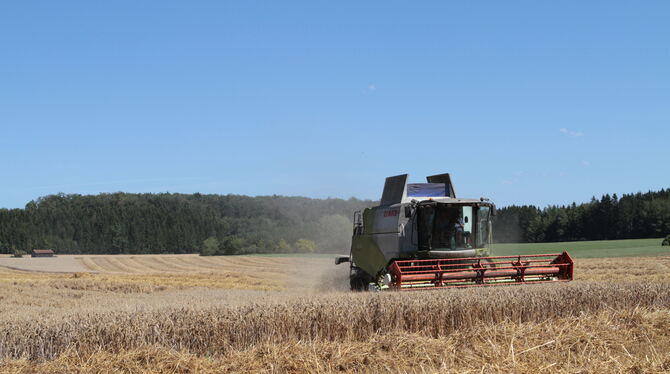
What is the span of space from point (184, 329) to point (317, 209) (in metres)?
23.1

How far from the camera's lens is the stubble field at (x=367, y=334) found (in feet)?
24.3

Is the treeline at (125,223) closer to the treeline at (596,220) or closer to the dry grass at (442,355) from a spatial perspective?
the treeline at (596,220)

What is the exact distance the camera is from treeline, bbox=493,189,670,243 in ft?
217

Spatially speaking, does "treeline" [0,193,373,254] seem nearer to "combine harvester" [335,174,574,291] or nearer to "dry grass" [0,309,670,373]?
"combine harvester" [335,174,574,291]

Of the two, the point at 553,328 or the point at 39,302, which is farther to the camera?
the point at 39,302

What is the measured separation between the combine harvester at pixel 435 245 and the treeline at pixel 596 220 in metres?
50.1

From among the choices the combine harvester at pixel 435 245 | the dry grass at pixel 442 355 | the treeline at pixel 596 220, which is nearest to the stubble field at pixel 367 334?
the dry grass at pixel 442 355

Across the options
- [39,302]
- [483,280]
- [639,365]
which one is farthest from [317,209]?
[639,365]

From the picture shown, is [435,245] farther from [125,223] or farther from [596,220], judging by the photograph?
[125,223]

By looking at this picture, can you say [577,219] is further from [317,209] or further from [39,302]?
[39,302]

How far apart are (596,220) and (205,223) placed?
44.4 m

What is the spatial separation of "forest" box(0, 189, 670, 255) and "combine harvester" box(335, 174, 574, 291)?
102 ft

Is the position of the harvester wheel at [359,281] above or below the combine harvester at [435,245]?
below

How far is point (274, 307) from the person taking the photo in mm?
8930
